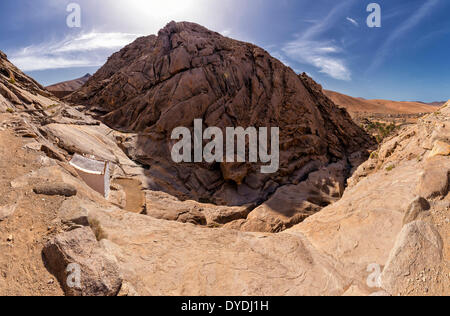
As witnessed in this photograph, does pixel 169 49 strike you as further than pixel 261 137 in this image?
Yes

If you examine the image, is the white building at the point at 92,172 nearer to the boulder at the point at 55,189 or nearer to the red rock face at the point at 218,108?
the boulder at the point at 55,189

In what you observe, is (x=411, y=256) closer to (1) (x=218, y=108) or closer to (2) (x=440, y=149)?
(2) (x=440, y=149)

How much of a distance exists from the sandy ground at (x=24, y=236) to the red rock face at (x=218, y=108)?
13.2 m

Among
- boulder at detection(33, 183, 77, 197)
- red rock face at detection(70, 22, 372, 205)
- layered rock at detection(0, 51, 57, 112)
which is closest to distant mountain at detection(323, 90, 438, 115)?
red rock face at detection(70, 22, 372, 205)

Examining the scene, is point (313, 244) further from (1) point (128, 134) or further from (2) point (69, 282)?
(1) point (128, 134)

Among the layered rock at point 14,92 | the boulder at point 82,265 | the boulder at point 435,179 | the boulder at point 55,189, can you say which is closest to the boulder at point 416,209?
the boulder at point 435,179

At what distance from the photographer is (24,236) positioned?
4016 millimetres

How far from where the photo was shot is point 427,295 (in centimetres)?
336

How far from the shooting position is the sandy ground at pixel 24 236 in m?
3.29

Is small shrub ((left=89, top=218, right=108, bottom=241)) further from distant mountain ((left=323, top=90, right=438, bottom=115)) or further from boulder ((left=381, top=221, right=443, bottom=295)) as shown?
distant mountain ((left=323, top=90, right=438, bottom=115))

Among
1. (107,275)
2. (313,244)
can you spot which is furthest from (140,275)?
(313,244)

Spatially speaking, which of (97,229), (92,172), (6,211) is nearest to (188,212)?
(92,172)

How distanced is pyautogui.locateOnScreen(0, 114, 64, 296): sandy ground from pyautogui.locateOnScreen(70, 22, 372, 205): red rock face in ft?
43.2

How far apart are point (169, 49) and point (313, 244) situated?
29.4 meters
